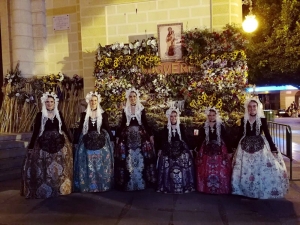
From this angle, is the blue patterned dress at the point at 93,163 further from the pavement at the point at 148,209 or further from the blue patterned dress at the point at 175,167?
the blue patterned dress at the point at 175,167

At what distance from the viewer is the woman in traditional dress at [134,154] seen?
5.55 metres

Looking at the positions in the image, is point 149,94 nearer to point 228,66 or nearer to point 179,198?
point 228,66

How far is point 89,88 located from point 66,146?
3.26 m

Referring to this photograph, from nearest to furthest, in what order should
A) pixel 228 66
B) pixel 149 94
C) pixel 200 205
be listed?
pixel 200 205 → pixel 228 66 → pixel 149 94

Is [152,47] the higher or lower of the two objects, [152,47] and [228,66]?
the higher

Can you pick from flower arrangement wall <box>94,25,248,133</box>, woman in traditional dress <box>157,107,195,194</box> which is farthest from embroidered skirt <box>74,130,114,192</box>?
flower arrangement wall <box>94,25,248,133</box>

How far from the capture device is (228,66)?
23.1 feet

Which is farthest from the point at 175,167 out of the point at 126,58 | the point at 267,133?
the point at 126,58

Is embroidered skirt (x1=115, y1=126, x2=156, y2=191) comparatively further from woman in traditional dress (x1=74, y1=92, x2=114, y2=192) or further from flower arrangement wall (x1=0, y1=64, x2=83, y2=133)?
flower arrangement wall (x1=0, y1=64, x2=83, y2=133)

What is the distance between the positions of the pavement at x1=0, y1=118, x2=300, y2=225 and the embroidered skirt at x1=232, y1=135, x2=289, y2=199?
14cm

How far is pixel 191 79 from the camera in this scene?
733 centimetres

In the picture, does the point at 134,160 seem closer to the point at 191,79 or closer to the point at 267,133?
the point at 267,133

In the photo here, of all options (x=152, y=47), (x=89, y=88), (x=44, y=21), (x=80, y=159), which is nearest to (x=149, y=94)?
(x=152, y=47)

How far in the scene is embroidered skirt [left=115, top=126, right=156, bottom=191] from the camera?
555 centimetres
